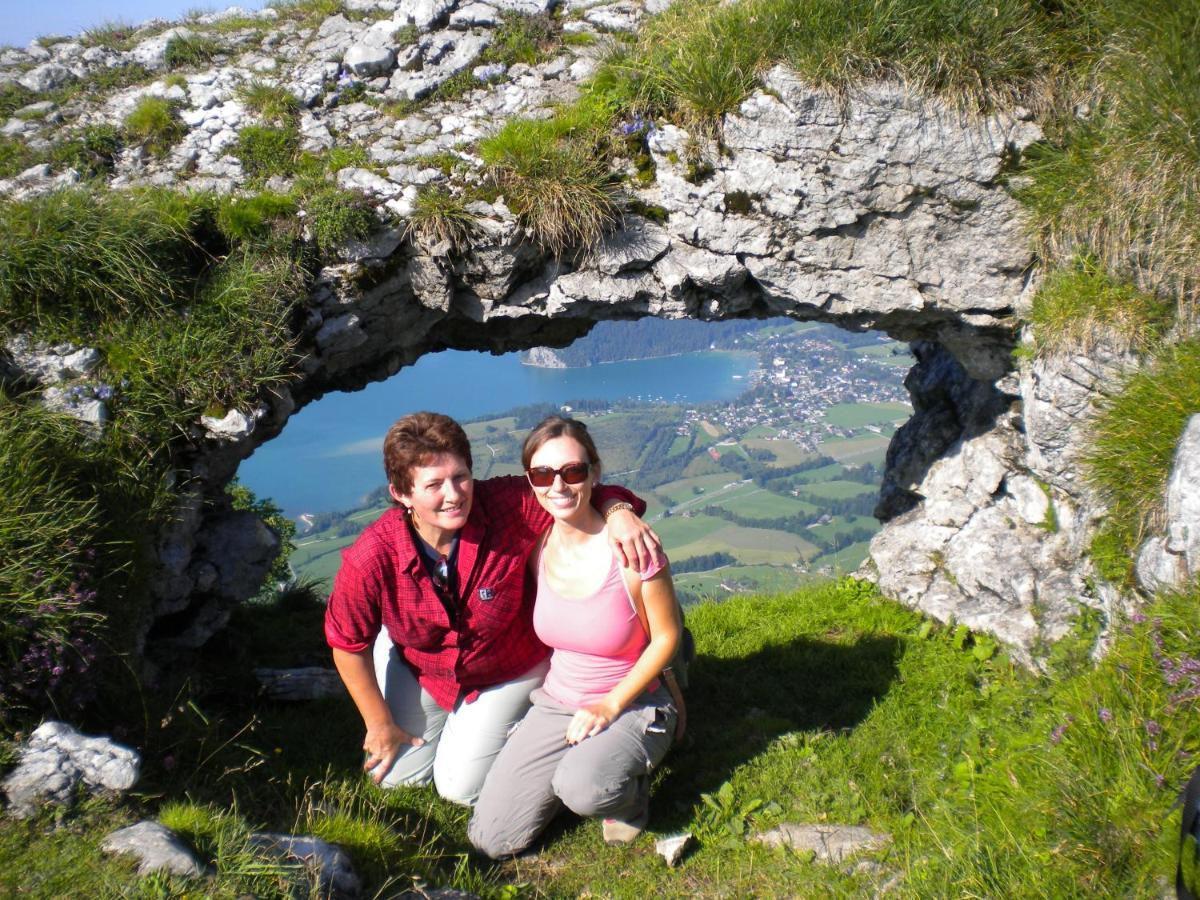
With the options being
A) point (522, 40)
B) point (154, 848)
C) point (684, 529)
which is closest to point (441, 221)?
point (522, 40)

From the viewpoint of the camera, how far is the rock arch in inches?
252

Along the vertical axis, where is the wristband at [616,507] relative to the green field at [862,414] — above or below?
above

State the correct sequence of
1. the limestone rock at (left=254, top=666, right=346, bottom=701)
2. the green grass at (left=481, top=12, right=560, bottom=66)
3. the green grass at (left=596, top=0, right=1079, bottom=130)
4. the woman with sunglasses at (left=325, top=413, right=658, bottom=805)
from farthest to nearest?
the green grass at (left=481, top=12, right=560, bottom=66)
the limestone rock at (left=254, top=666, right=346, bottom=701)
the green grass at (left=596, top=0, right=1079, bottom=130)
the woman with sunglasses at (left=325, top=413, right=658, bottom=805)

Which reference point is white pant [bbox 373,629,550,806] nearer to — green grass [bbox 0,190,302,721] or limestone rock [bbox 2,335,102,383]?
green grass [bbox 0,190,302,721]

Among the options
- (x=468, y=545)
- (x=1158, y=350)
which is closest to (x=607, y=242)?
(x=468, y=545)

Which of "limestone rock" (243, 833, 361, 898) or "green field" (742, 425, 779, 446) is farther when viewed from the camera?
"green field" (742, 425, 779, 446)

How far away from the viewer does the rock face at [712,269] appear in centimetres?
639

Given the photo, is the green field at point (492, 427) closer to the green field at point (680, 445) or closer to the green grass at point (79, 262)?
the green field at point (680, 445)

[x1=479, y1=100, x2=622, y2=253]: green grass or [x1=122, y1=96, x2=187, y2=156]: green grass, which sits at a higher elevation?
[x1=122, y1=96, x2=187, y2=156]: green grass

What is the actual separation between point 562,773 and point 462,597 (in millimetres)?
1164

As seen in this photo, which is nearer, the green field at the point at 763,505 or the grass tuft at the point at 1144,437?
the grass tuft at the point at 1144,437

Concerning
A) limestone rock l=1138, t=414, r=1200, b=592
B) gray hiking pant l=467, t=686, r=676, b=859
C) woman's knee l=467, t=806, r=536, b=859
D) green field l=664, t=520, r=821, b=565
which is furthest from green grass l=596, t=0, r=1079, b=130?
green field l=664, t=520, r=821, b=565

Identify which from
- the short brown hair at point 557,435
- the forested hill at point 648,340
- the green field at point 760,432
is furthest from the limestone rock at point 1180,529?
the forested hill at point 648,340

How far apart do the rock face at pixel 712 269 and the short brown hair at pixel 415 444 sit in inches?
86.3
